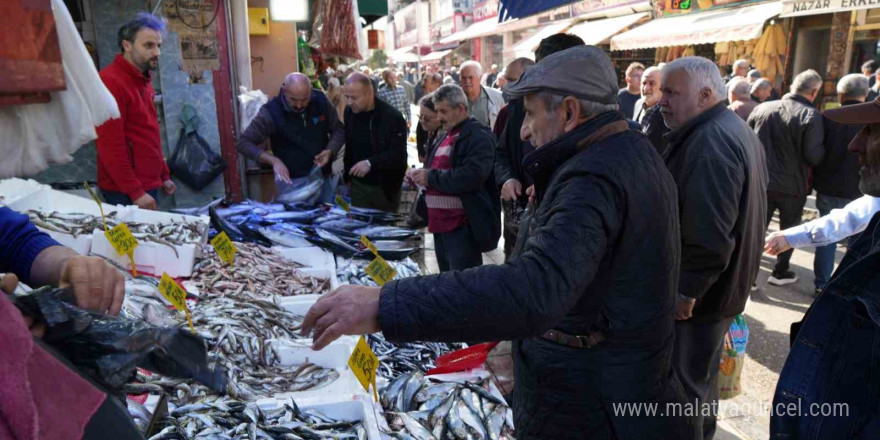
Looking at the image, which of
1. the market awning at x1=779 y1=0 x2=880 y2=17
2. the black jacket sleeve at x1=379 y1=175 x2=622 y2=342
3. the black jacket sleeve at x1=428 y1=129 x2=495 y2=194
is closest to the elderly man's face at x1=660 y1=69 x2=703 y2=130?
the black jacket sleeve at x1=428 y1=129 x2=495 y2=194

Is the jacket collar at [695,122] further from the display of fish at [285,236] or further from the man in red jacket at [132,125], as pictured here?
the man in red jacket at [132,125]

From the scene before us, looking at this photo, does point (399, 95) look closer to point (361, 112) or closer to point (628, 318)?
point (361, 112)

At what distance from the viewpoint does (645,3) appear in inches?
630

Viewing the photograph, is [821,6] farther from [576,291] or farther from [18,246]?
[18,246]

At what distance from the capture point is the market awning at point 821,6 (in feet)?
29.9

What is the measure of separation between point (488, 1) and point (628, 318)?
98.6 feet

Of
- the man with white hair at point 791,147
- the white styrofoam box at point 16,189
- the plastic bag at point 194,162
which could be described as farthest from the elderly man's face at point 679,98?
the plastic bag at point 194,162

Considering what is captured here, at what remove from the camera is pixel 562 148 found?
1.72 metres

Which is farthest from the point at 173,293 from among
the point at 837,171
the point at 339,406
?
the point at 837,171

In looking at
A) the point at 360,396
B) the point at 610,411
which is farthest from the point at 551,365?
the point at 360,396

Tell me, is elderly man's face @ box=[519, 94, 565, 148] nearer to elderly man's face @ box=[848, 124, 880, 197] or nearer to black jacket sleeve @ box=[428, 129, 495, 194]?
elderly man's face @ box=[848, 124, 880, 197]

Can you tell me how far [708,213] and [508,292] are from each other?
184 centimetres

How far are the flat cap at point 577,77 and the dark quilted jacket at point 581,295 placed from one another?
0.08m

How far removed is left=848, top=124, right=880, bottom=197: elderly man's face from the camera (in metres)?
1.68
